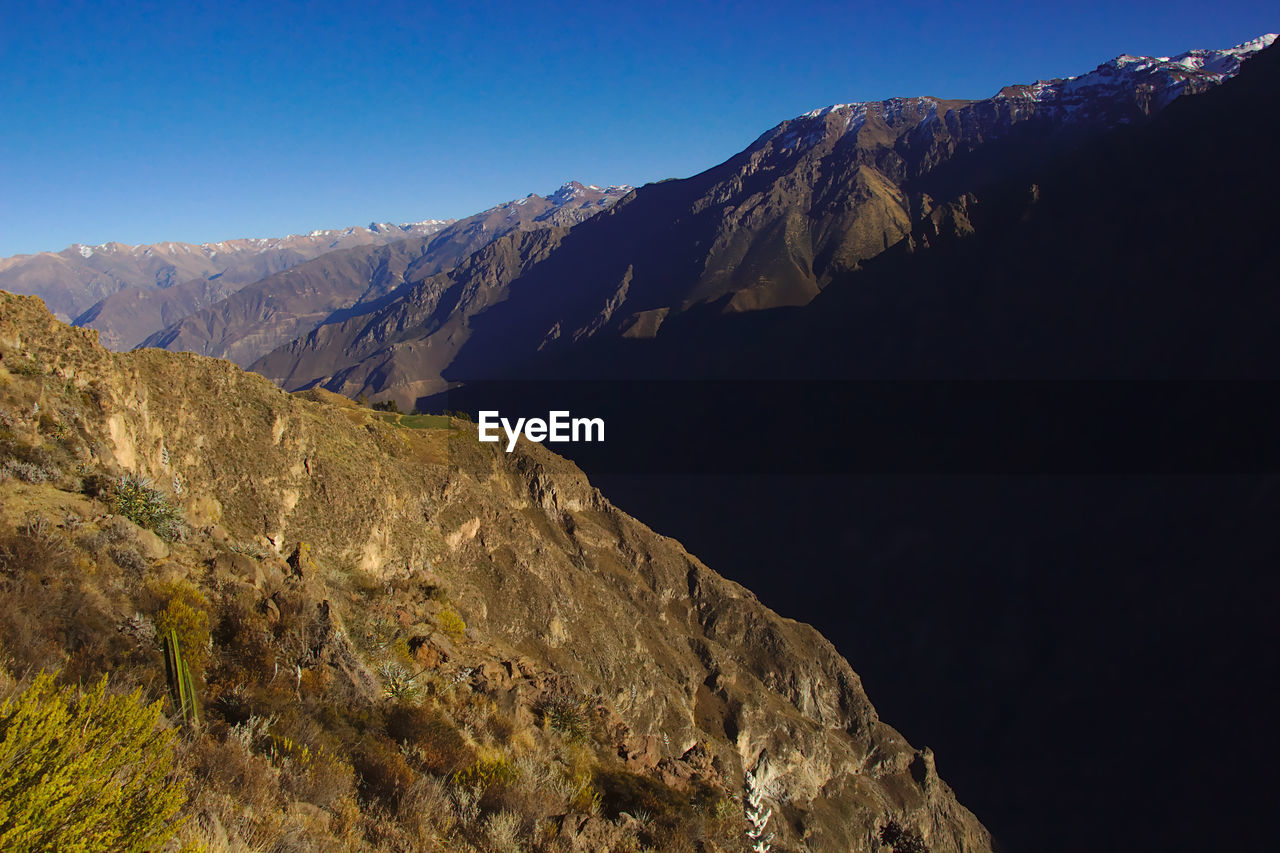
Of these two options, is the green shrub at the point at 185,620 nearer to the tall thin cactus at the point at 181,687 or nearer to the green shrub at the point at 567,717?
the tall thin cactus at the point at 181,687

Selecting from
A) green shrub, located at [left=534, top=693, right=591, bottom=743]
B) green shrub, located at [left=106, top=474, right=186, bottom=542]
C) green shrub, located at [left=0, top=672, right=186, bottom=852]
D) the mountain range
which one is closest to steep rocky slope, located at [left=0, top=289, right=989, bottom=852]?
green shrub, located at [left=534, top=693, right=591, bottom=743]

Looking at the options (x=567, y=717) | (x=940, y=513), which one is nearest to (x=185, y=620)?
(x=567, y=717)

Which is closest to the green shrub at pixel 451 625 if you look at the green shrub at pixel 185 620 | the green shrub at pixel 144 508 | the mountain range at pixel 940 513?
the mountain range at pixel 940 513

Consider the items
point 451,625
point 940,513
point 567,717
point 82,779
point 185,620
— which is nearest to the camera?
point 82,779

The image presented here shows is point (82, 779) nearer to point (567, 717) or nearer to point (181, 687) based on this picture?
point (181, 687)

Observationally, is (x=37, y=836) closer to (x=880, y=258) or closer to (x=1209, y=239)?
(x=1209, y=239)

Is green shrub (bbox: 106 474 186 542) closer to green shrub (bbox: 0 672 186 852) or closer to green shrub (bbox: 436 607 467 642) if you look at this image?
green shrub (bbox: 436 607 467 642)

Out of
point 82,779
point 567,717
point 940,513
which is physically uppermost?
point 82,779
